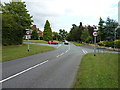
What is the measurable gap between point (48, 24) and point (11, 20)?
46.0 meters

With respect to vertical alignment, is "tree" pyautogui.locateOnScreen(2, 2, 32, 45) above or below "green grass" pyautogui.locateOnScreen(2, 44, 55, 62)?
above

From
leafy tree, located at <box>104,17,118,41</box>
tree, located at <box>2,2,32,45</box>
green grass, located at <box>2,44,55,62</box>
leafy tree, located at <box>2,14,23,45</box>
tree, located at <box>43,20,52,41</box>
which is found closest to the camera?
green grass, located at <box>2,44,55,62</box>

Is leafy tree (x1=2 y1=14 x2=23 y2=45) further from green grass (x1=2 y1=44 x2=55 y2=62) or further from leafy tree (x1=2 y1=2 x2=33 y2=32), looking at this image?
green grass (x1=2 y1=44 x2=55 y2=62)

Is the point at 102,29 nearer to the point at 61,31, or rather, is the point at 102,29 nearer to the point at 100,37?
the point at 100,37

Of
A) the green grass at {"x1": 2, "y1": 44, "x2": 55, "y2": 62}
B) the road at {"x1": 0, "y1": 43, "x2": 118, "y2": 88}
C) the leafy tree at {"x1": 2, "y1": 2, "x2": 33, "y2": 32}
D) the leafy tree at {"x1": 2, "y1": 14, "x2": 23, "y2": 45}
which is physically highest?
the leafy tree at {"x1": 2, "y1": 2, "x2": 33, "y2": 32}

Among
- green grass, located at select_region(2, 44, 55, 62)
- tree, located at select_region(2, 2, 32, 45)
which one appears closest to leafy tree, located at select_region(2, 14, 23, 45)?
tree, located at select_region(2, 2, 32, 45)

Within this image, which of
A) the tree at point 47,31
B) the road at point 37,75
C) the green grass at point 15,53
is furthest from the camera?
the tree at point 47,31

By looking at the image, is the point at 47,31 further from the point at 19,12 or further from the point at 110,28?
the point at 19,12

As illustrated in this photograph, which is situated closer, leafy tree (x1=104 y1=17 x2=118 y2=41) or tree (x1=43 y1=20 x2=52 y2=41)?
leafy tree (x1=104 y1=17 x2=118 y2=41)

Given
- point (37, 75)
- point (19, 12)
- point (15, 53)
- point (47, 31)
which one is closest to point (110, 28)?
point (19, 12)

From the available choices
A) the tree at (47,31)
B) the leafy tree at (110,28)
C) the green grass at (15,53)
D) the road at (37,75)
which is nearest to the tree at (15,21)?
the green grass at (15,53)

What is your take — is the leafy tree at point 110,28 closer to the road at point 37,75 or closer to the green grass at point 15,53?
the green grass at point 15,53

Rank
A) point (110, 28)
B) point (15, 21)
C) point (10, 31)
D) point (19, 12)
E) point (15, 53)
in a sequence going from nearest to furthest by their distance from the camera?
point (15, 53) < point (10, 31) < point (15, 21) < point (19, 12) < point (110, 28)

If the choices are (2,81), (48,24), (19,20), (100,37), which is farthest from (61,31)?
(2,81)
